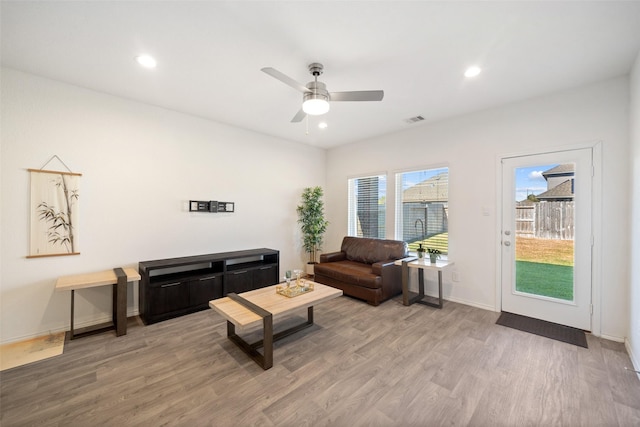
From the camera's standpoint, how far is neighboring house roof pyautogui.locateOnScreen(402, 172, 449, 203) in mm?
4266

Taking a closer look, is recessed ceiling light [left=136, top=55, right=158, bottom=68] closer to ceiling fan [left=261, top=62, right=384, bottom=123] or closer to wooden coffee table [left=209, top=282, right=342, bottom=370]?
ceiling fan [left=261, top=62, right=384, bottom=123]

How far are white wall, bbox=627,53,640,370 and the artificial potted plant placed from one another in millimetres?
4305

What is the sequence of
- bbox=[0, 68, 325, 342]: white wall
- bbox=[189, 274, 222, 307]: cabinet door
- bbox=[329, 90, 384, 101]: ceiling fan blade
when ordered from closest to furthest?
bbox=[329, 90, 384, 101]: ceiling fan blade < bbox=[0, 68, 325, 342]: white wall < bbox=[189, 274, 222, 307]: cabinet door

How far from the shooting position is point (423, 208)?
179 inches

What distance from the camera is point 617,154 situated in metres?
2.82

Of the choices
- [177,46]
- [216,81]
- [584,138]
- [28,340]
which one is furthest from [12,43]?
[584,138]

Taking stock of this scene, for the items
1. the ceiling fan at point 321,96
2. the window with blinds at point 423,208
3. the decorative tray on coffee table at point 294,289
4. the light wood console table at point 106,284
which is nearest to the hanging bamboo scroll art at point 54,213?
the light wood console table at point 106,284

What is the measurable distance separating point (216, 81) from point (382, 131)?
3037mm

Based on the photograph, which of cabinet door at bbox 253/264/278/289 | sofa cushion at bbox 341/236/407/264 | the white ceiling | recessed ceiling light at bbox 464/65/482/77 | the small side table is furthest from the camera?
sofa cushion at bbox 341/236/407/264

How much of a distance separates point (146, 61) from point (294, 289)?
9.59ft

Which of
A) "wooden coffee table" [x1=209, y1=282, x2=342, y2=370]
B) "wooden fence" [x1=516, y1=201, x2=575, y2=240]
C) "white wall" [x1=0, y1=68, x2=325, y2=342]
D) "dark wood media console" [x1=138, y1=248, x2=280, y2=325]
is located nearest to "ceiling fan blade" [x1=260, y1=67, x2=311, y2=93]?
"wooden coffee table" [x1=209, y1=282, x2=342, y2=370]

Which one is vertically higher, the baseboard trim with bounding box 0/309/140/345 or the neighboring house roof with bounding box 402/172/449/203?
the neighboring house roof with bounding box 402/172/449/203

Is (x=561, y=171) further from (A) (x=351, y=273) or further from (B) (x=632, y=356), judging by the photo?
(A) (x=351, y=273)

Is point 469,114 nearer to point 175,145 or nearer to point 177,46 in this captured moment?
point 177,46
